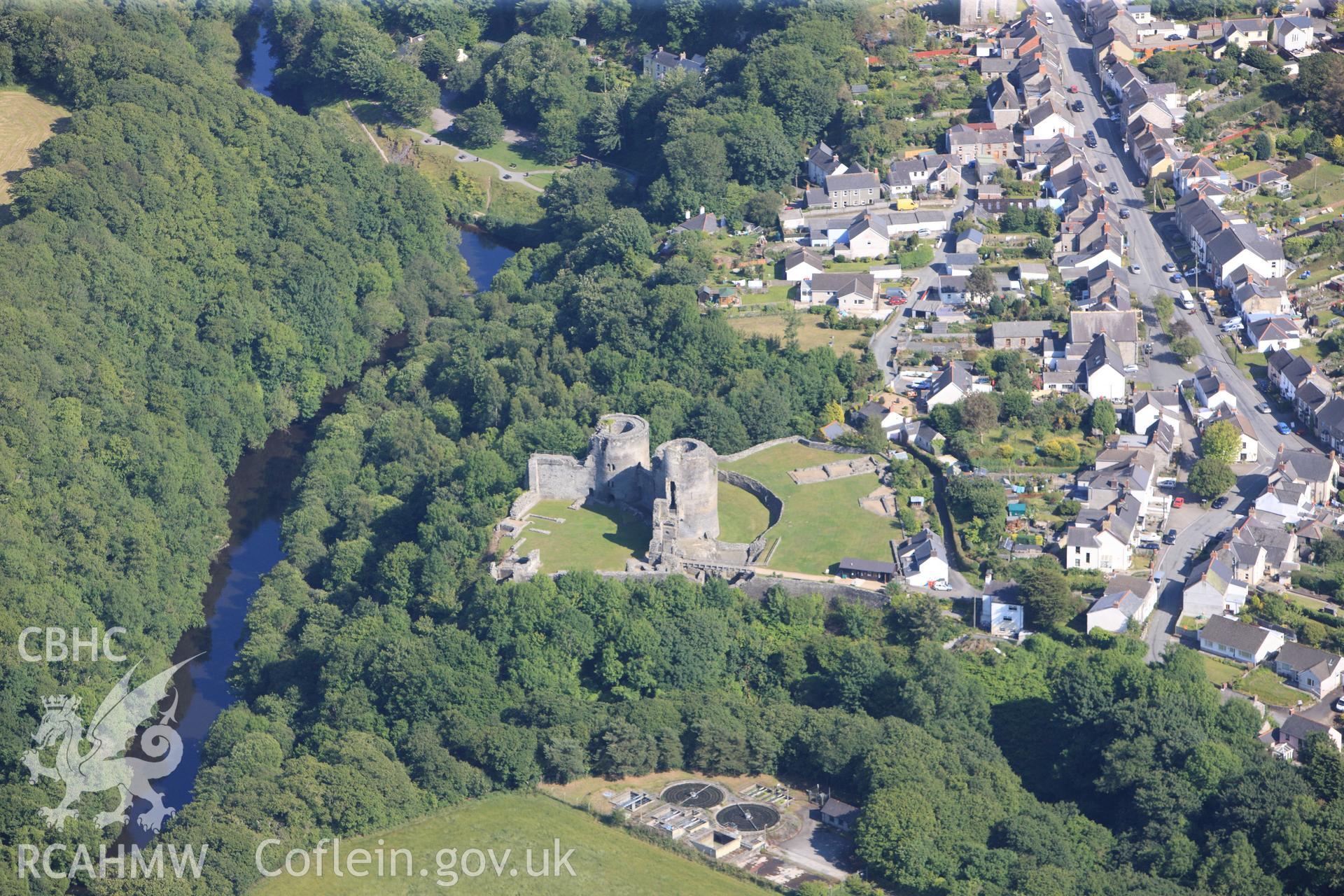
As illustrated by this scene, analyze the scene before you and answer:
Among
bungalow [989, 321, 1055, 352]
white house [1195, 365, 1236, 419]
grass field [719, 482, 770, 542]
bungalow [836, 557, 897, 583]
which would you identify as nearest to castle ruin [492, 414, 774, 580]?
grass field [719, 482, 770, 542]

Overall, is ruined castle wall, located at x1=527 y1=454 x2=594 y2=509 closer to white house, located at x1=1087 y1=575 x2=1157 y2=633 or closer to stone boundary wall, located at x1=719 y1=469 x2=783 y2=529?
stone boundary wall, located at x1=719 y1=469 x2=783 y2=529

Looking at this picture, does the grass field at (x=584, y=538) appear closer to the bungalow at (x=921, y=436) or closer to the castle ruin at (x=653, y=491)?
the castle ruin at (x=653, y=491)

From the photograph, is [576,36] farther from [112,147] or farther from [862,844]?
[862,844]

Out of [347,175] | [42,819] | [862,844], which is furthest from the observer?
[347,175]

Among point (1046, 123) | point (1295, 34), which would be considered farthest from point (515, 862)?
point (1295, 34)

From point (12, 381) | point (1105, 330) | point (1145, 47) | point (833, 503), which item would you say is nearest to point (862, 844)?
point (833, 503)

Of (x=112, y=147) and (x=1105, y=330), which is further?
(x=112, y=147)

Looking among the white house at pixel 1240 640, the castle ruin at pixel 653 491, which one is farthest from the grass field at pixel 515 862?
the white house at pixel 1240 640
